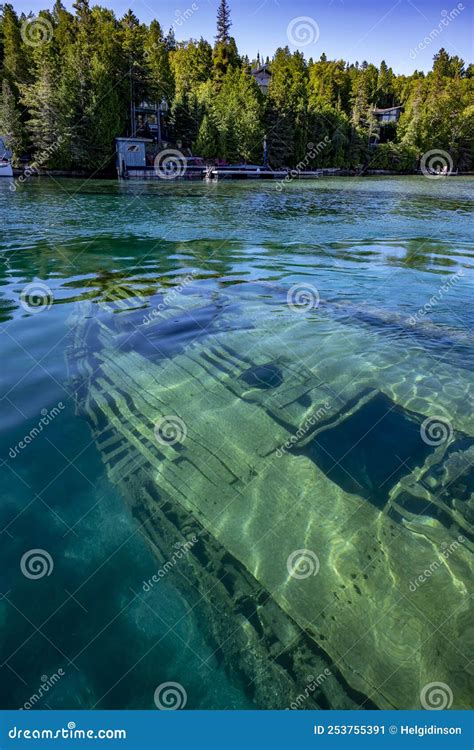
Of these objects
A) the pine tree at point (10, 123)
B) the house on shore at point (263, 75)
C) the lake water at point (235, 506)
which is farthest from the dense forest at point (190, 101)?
the lake water at point (235, 506)

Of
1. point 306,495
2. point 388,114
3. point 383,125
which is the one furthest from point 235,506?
point 388,114

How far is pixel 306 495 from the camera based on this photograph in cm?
386

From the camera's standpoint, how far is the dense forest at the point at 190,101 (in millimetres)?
54188

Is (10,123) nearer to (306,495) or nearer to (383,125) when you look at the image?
(306,495)

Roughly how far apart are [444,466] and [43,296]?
814 cm

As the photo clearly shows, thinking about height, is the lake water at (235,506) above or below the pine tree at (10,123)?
below

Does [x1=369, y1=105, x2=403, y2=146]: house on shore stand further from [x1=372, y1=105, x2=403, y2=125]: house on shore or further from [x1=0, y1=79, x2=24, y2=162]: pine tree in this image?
[x1=0, y1=79, x2=24, y2=162]: pine tree

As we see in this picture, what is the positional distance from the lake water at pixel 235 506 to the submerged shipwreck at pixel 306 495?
16 millimetres

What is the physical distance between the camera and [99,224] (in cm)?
2036

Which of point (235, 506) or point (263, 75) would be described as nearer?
point (235, 506)

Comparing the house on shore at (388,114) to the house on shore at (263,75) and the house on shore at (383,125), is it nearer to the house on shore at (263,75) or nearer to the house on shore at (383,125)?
the house on shore at (383,125)

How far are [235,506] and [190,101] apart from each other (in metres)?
77.0

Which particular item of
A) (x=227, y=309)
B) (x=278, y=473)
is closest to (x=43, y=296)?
(x=227, y=309)

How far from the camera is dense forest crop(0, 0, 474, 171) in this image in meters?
54.2
